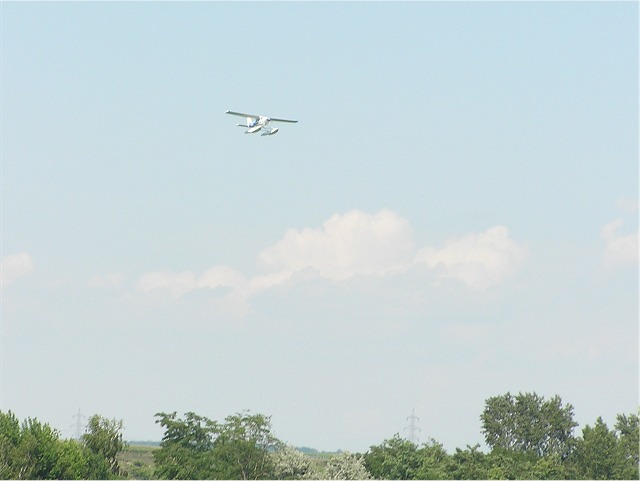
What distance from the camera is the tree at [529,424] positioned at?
111812mm

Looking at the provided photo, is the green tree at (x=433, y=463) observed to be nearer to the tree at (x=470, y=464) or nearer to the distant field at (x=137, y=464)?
the tree at (x=470, y=464)

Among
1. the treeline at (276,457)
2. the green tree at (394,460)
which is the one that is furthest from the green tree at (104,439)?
the green tree at (394,460)

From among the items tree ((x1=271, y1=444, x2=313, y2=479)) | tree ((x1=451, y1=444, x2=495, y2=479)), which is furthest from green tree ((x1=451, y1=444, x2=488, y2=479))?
tree ((x1=271, y1=444, x2=313, y2=479))

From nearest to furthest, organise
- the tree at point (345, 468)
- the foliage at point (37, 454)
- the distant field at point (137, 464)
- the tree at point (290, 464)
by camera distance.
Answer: the foliage at point (37, 454) < the tree at point (290, 464) < the tree at point (345, 468) < the distant field at point (137, 464)

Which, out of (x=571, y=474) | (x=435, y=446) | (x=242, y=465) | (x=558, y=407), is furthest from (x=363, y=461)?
(x=558, y=407)

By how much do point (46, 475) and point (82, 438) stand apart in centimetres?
1008

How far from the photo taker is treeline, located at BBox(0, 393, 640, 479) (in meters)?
73.9

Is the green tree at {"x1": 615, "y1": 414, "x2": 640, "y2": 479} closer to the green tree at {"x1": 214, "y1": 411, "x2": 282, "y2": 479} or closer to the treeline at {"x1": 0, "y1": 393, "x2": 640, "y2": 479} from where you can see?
the treeline at {"x1": 0, "y1": 393, "x2": 640, "y2": 479}

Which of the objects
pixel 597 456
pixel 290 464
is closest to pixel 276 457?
pixel 290 464

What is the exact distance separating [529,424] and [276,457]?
1467 inches

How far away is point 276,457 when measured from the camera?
87125 millimetres

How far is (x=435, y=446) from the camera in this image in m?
95.1

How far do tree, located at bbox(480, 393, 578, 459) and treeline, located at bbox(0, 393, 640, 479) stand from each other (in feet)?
0.52

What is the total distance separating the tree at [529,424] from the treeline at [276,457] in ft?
0.52
